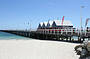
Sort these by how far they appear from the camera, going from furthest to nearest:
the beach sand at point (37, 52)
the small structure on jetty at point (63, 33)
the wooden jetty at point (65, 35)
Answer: the small structure on jetty at point (63, 33), the wooden jetty at point (65, 35), the beach sand at point (37, 52)

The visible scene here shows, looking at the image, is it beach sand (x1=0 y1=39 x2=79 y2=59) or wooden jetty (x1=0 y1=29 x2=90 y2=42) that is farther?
wooden jetty (x1=0 y1=29 x2=90 y2=42)

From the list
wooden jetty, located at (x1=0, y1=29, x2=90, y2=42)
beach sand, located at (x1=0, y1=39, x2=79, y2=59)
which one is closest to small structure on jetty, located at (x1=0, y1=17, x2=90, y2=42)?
wooden jetty, located at (x1=0, y1=29, x2=90, y2=42)

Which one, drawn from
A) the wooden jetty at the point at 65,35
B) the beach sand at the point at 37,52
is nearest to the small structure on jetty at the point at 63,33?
the wooden jetty at the point at 65,35

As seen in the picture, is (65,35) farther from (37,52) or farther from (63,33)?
(37,52)

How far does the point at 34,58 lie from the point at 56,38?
60.4ft

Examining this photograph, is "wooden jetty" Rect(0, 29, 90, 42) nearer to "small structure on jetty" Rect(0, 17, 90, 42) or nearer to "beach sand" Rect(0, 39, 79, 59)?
"small structure on jetty" Rect(0, 17, 90, 42)

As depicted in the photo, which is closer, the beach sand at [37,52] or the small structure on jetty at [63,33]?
the beach sand at [37,52]

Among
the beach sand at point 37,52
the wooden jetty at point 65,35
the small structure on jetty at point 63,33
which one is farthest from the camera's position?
the small structure on jetty at point 63,33

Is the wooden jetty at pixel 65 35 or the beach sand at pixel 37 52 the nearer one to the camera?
the beach sand at pixel 37 52

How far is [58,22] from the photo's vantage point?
4297 centimetres

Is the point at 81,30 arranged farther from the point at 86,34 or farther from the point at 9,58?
the point at 9,58

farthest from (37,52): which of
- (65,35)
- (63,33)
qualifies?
(63,33)

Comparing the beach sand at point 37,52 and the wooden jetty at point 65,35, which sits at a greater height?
the wooden jetty at point 65,35

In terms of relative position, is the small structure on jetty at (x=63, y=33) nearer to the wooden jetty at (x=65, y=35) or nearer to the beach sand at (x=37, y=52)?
the wooden jetty at (x=65, y=35)
